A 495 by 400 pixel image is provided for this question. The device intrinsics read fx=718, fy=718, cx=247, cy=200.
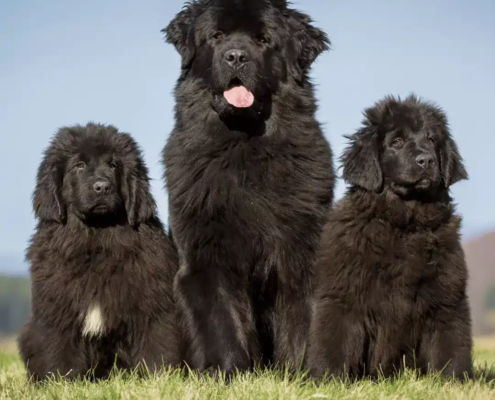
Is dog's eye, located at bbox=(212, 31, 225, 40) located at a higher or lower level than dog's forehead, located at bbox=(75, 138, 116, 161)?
higher

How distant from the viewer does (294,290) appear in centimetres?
451

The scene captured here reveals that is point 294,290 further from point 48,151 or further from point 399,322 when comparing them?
point 48,151

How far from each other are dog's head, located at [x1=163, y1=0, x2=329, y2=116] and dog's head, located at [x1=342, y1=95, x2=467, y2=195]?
61cm

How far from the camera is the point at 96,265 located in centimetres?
494

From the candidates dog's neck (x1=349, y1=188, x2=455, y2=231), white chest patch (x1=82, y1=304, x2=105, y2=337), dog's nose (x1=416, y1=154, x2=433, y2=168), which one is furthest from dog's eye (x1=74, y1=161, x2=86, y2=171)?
dog's nose (x1=416, y1=154, x2=433, y2=168)

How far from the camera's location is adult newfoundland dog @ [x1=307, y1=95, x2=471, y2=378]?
4250 millimetres

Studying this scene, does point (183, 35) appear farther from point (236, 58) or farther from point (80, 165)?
point (80, 165)

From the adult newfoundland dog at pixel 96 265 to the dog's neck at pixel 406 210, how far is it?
4.82ft

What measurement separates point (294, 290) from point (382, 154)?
40.0 inches

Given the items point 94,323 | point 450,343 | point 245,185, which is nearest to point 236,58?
point 245,185

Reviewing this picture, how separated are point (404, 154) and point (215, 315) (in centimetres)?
151

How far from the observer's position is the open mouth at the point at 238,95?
4.43m

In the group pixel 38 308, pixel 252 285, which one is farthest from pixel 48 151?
pixel 252 285

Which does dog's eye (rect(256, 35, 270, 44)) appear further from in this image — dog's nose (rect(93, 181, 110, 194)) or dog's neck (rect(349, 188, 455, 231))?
dog's nose (rect(93, 181, 110, 194))
